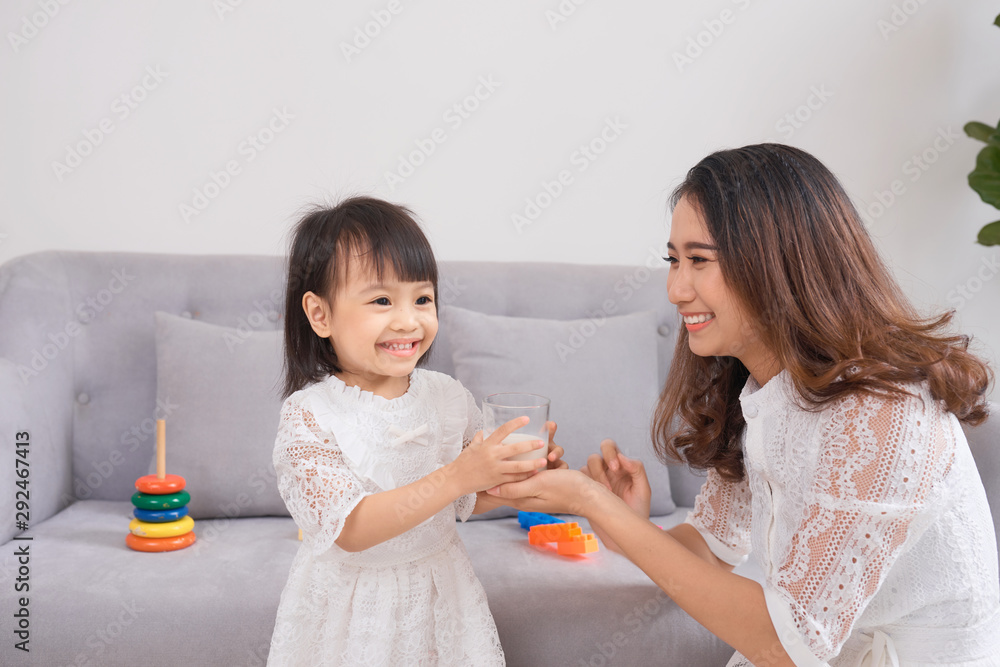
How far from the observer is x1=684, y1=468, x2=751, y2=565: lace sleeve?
149cm

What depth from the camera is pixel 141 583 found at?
5.10 feet

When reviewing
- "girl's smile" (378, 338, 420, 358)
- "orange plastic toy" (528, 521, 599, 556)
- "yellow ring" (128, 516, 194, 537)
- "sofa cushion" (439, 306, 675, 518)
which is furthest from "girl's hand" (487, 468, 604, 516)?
"yellow ring" (128, 516, 194, 537)

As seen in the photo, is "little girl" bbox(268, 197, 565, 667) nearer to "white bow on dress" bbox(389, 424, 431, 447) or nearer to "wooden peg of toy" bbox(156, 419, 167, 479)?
"white bow on dress" bbox(389, 424, 431, 447)

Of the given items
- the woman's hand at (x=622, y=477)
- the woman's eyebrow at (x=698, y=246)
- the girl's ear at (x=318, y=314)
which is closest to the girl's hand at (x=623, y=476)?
the woman's hand at (x=622, y=477)

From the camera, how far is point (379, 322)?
1.23 m

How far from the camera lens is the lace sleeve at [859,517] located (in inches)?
42.0

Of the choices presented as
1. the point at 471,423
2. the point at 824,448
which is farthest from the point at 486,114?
the point at 824,448

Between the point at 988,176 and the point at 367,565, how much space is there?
2.38 metres

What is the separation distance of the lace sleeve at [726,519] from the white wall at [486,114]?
120 centimetres

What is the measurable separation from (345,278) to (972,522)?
3.39 ft

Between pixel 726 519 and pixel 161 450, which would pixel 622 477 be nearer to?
pixel 726 519

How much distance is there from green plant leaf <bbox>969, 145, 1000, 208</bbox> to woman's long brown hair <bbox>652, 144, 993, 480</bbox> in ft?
5.37

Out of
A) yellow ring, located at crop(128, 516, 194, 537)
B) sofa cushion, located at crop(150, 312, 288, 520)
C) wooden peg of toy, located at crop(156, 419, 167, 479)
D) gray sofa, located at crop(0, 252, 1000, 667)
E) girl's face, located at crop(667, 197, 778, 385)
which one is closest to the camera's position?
girl's face, located at crop(667, 197, 778, 385)

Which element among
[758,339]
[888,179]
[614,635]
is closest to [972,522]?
[758,339]
